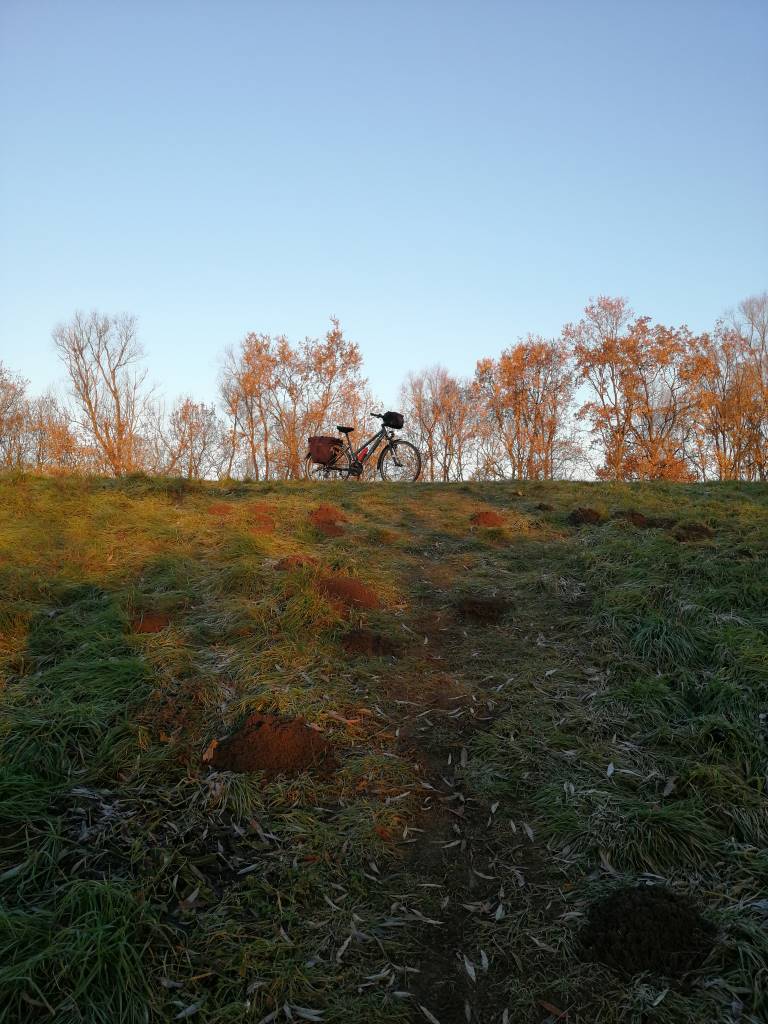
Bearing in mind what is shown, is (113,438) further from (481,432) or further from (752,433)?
(752,433)

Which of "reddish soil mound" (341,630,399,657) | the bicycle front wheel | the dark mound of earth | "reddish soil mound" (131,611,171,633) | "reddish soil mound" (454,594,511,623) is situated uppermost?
the bicycle front wheel

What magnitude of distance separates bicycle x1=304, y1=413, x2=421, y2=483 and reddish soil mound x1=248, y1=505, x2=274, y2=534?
3.98 m

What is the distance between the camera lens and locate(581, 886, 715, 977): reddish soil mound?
1.99m

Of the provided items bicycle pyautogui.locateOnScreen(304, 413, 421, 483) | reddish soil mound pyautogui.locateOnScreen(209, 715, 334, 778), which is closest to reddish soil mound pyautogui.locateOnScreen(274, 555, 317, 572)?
reddish soil mound pyautogui.locateOnScreen(209, 715, 334, 778)

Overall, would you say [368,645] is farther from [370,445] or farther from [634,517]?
[370,445]

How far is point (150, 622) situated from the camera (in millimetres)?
4121

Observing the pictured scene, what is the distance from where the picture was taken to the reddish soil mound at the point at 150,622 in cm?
403

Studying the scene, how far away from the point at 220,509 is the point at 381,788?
500cm

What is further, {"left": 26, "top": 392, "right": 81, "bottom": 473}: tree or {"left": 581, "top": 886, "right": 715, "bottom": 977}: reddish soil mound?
{"left": 26, "top": 392, "right": 81, "bottom": 473}: tree

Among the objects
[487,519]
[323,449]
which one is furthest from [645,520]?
[323,449]

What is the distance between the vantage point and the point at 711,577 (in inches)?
182

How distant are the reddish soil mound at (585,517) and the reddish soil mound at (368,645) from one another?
3.66 meters

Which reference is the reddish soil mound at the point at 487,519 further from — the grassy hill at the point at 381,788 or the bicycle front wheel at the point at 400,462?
the bicycle front wheel at the point at 400,462

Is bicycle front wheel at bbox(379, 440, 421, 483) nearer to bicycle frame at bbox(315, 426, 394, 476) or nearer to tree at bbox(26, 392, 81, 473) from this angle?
bicycle frame at bbox(315, 426, 394, 476)
